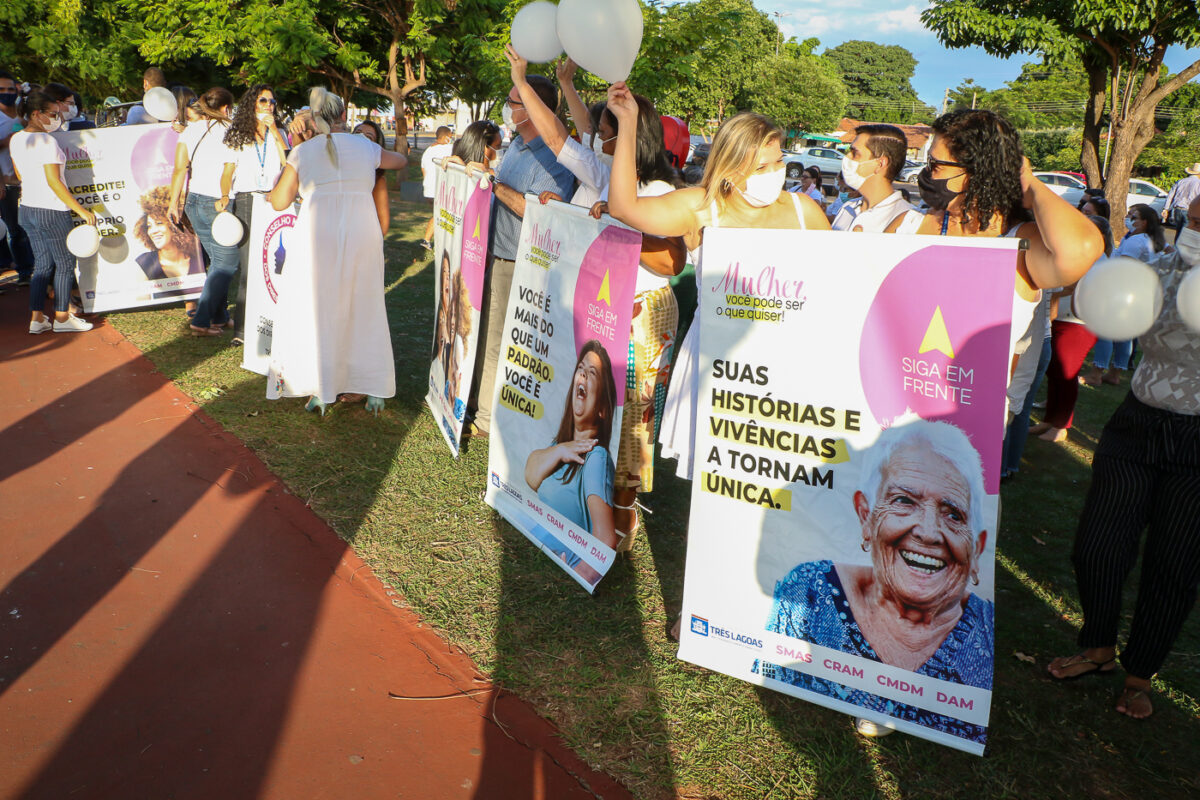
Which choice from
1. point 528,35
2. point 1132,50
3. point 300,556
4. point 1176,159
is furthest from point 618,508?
point 1176,159

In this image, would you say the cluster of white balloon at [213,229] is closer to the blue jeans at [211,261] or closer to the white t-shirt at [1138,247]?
the blue jeans at [211,261]

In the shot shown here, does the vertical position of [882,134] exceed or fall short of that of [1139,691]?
it exceeds it

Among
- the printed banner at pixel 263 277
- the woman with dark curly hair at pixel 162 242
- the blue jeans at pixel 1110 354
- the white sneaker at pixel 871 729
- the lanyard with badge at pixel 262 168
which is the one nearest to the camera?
the white sneaker at pixel 871 729

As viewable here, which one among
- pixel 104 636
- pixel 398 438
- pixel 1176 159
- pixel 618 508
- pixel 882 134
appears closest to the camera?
pixel 104 636

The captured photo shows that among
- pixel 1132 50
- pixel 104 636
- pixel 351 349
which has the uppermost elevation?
pixel 1132 50

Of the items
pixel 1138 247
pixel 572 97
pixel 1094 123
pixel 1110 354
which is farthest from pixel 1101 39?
pixel 572 97

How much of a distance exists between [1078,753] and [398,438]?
4.01m

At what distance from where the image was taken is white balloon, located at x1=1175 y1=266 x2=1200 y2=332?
2.41m

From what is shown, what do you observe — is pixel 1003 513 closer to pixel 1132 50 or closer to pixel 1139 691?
pixel 1139 691

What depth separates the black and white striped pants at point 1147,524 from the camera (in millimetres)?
2896

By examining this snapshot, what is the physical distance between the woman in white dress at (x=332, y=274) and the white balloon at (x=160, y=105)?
3.19 metres

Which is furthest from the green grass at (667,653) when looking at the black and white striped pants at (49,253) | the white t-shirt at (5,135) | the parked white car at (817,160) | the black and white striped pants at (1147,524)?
the parked white car at (817,160)

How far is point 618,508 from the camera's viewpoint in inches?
150

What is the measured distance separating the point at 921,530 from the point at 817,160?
38.6m
